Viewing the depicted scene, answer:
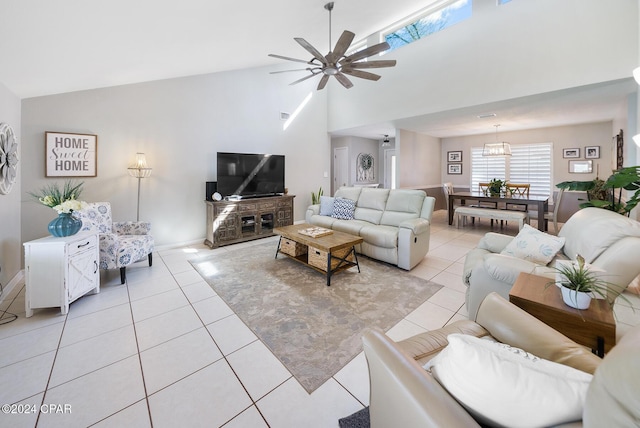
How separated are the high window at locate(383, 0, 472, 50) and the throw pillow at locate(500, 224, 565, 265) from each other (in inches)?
149

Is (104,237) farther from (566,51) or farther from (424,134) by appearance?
(424,134)

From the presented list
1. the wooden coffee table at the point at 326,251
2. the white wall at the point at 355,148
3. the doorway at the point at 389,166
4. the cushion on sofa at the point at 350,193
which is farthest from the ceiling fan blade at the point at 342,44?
the doorway at the point at 389,166

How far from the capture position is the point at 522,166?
6.78 meters

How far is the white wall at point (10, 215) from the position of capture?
2604mm

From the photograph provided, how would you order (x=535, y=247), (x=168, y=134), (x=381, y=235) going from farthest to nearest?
(x=168, y=134)
(x=381, y=235)
(x=535, y=247)

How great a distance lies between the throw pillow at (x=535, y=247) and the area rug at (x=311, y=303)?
929 mm

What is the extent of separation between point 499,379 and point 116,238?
3.69 metres

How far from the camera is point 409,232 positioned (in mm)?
3303

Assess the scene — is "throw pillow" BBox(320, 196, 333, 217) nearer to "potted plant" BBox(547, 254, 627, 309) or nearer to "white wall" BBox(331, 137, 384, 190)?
"potted plant" BBox(547, 254, 627, 309)

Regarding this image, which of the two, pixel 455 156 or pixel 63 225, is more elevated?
pixel 455 156

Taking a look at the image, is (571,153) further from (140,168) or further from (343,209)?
(140,168)

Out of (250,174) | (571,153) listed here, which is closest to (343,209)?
(250,174)

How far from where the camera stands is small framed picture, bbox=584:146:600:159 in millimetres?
5699

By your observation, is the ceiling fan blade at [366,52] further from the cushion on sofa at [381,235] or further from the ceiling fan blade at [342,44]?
the cushion on sofa at [381,235]
